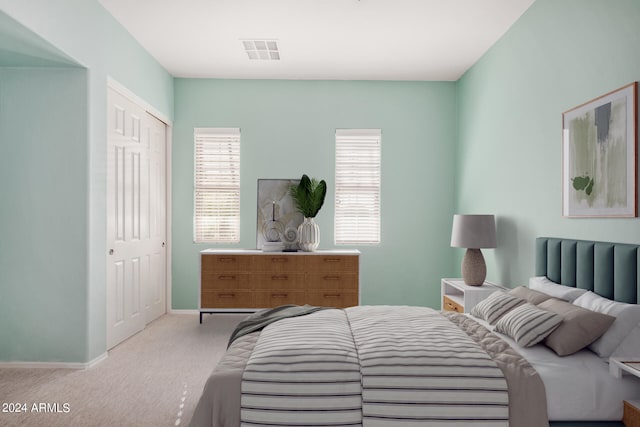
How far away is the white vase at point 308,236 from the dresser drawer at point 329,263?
0.57ft

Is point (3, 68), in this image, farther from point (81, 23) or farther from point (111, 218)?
point (111, 218)

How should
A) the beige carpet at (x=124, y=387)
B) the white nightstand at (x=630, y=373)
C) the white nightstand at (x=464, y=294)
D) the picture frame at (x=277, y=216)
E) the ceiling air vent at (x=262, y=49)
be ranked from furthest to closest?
1. the picture frame at (x=277, y=216)
2. the ceiling air vent at (x=262, y=49)
3. the white nightstand at (x=464, y=294)
4. the beige carpet at (x=124, y=387)
5. the white nightstand at (x=630, y=373)

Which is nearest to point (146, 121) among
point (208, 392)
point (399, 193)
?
point (399, 193)

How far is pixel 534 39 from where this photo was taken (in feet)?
12.6

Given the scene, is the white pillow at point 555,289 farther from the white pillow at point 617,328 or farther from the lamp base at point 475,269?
the lamp base at point 475,269

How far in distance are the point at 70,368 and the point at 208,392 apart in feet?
7.05

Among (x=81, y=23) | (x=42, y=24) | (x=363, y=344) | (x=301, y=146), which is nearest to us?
(x=363, y=344)

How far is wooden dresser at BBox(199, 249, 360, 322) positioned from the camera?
5207 millimetres

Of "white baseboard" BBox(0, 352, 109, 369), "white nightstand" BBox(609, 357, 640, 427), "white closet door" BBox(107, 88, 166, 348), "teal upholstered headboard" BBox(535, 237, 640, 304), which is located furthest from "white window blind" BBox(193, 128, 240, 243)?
"white nightstand" BBox(609, 357, 640, 427)

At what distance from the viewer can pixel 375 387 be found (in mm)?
2139

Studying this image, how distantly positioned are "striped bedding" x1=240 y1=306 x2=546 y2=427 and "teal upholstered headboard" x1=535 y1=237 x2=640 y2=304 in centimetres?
90

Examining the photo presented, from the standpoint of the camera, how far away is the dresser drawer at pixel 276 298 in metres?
5.21

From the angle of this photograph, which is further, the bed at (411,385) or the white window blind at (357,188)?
the white window blind at (357,188)

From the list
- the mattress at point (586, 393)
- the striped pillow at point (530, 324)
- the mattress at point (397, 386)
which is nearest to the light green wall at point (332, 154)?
the striped pillow at point (530, 324)
